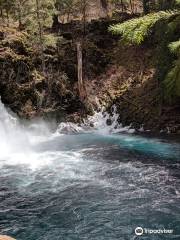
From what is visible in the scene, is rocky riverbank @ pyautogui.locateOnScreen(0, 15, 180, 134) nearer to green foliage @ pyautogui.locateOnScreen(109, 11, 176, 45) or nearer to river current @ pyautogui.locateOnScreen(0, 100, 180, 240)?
river current @ pyautogui.locateOnScreen(0, 100, 180, 240)

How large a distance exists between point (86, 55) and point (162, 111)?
279 inches

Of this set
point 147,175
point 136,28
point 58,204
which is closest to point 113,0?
point 147,175

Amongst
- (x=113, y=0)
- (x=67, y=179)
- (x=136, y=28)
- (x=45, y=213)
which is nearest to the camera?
(x=136, y=28)

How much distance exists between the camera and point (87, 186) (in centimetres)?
1281

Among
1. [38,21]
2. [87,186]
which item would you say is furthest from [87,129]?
[87,186]

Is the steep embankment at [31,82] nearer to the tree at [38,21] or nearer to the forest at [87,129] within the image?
the forest at [87,129]

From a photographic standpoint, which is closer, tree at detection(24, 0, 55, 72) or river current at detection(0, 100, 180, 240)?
river current at detection(0, 100, 180, 240)

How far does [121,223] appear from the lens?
9.82m

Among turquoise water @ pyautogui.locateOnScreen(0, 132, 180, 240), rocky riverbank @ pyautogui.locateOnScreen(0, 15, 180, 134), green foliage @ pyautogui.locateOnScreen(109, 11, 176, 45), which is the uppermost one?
green foliage @ pyautogui.locateOnScreen(109, 11, 176, 45)

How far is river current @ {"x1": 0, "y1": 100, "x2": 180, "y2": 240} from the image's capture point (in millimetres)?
9742

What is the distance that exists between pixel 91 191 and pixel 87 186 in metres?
0.51

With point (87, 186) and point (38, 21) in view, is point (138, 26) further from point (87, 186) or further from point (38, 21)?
point (38, 21)

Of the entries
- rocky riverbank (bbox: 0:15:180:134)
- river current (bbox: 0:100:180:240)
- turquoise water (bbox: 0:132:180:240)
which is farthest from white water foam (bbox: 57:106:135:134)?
turquoise water (bbox: 0:132:180:240)

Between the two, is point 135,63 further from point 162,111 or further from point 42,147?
point 42,147
